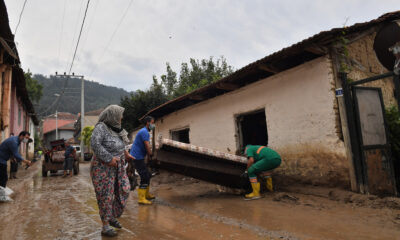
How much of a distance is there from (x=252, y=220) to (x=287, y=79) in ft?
12.0

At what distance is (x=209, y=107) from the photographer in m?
9.12

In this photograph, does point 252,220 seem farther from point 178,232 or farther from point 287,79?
point 287,79

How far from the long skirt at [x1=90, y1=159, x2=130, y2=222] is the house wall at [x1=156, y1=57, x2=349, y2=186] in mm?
4026

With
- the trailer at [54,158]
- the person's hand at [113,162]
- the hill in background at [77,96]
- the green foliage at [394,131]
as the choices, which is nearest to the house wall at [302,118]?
the green foliage at [394,131]

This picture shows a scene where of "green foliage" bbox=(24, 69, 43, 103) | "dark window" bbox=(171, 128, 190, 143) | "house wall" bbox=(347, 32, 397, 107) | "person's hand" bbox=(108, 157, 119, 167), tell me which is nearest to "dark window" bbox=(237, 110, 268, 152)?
"dark window" bbox=(171, 128, 190, 143)

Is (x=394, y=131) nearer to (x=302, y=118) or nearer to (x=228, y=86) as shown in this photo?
(x=302, y=118)

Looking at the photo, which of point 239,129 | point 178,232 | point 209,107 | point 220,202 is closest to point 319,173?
point 220,202

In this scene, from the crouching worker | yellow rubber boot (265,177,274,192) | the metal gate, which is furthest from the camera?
yellow rubber boot (265,177,274,192)

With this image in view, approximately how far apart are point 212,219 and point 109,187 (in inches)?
66.7

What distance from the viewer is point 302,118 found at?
584 centimetres

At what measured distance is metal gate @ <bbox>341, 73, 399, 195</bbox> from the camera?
4.84 meters

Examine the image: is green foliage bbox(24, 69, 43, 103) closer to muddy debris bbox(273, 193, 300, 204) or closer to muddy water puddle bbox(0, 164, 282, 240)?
muddy water puddle bbox(0, 164, 282, 240)

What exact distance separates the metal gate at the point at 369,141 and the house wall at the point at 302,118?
10.4 inches

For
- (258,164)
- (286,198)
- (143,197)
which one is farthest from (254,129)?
(143,197)
